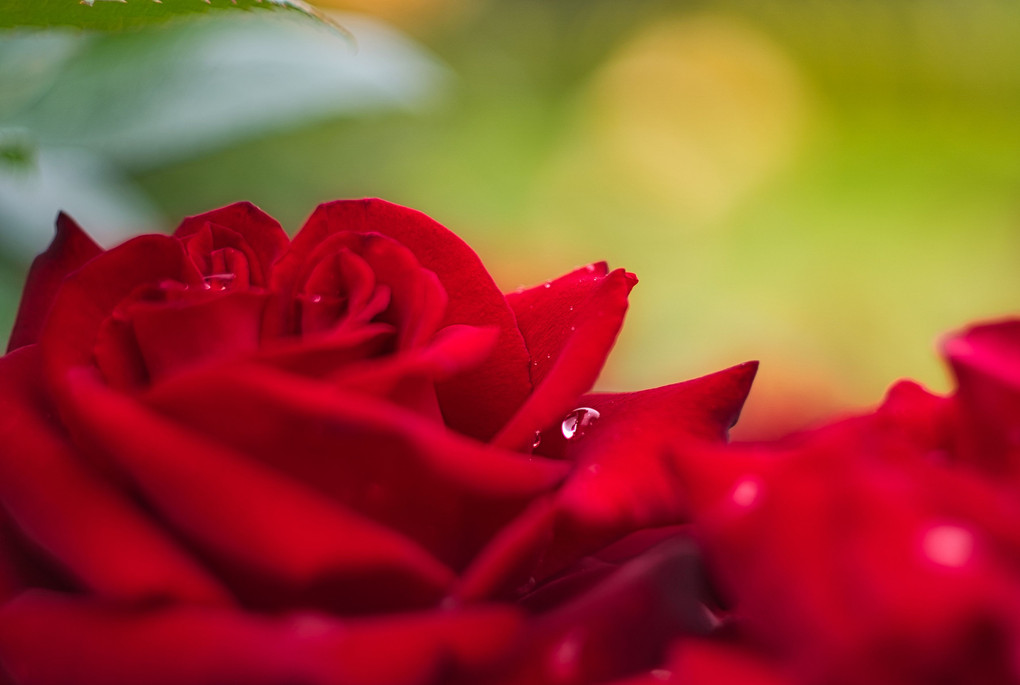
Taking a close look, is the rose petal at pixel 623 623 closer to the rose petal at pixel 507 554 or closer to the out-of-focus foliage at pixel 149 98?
the rose petal at pixel 507 554

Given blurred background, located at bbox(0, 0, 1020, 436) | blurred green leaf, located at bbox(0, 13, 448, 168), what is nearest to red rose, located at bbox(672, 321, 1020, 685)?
blurred green leaf, located at bbox(0, 13, 448, 168)

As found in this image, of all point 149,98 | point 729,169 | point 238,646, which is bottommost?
point 238,646

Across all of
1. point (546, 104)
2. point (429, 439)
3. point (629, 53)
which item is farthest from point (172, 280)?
point (629, 53)

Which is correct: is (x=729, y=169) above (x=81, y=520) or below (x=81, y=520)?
above

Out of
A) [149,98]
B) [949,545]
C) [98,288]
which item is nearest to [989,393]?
[949,545]

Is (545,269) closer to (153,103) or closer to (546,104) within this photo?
(546,104)

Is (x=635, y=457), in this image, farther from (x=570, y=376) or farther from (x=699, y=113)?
(x=699, y=113)

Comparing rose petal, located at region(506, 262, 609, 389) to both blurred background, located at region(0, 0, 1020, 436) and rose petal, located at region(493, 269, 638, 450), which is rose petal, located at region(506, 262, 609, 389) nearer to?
rose petal, located at region(493, 269, 638, 450)
